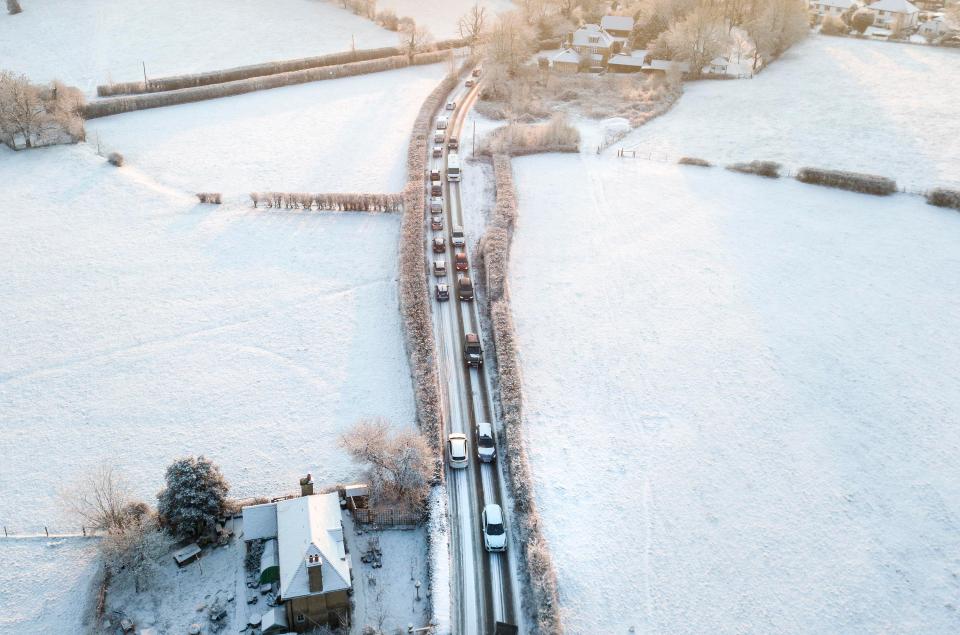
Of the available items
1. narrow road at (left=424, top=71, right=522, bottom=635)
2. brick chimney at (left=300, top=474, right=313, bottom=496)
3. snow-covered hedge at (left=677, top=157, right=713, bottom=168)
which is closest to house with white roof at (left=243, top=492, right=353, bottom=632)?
brick chimney at (left=300, top=474, right=313, bottom=496)

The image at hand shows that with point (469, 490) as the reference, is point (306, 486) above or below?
above

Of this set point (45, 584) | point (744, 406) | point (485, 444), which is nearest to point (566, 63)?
point (744, 406)

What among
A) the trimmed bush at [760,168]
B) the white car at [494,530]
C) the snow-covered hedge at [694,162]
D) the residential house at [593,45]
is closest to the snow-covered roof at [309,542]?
the white car at [494,530]

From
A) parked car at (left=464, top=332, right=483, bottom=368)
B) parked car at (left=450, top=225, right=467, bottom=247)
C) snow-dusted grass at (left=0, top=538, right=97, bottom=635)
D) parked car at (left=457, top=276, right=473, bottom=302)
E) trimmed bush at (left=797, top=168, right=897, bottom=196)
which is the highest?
trimmed bush at (left=797, top=168, right=897, bottom=196)

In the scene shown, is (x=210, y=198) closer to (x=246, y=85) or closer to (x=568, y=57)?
(x=246, y=85)

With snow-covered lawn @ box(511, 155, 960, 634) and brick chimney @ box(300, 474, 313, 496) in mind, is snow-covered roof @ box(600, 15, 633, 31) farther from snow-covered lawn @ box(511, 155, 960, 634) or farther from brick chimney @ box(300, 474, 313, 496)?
brick chimney @ box(300, 474, 313, 496)

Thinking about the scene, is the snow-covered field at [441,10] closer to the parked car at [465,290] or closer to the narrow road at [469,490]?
the narrow road at [469,490]
